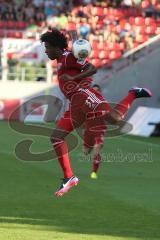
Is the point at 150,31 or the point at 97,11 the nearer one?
the point at 150,31

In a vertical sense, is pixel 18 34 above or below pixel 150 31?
below

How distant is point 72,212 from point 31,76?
66.8ft

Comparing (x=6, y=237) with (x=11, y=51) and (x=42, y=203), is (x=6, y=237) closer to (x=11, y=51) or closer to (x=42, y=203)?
(x=42, y=203)

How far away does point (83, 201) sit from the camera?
37.3 ft

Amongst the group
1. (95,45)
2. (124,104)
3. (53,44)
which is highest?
(53,44)

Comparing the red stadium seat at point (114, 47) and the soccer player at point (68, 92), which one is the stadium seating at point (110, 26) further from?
the soccer player at point (68, 92)

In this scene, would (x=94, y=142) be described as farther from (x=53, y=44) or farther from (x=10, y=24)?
(x=10, y=24)

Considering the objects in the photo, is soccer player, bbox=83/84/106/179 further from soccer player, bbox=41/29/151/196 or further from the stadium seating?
the stadium seating

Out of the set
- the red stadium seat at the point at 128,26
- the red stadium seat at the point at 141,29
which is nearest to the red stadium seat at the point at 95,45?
the red stadium seat at the point at 128,26

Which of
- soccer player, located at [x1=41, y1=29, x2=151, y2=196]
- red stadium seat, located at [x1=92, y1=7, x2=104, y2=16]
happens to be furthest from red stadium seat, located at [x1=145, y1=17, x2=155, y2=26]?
soccer player, located at [x1=41, y1=29, x2=151, y2=196]

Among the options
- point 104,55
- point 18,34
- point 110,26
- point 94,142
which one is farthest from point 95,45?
point 94,142

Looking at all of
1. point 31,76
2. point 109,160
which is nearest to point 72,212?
point 109,160

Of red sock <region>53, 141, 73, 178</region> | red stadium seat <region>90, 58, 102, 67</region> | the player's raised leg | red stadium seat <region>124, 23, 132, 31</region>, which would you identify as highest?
the player's raised leg

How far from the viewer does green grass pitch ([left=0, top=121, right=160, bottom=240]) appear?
352 inches
